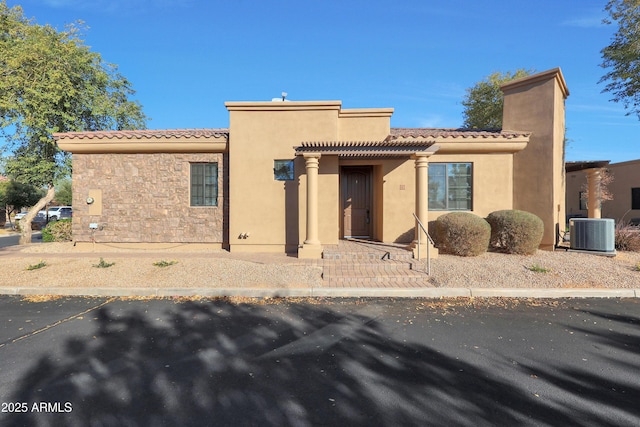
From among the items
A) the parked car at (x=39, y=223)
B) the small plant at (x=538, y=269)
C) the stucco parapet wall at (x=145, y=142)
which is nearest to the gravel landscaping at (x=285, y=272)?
the small plant at (x=538, y=269)

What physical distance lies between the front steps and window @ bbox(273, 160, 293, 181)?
2.67 metres

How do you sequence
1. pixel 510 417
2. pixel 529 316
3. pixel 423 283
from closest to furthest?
pixel 510 417, pixel 529 316, pixel 423 283

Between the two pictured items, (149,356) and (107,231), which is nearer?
(149,356)

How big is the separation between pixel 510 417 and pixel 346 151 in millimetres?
7422

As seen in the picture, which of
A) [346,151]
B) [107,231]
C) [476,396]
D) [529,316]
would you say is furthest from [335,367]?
[107,231]

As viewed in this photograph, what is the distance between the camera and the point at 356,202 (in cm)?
1140

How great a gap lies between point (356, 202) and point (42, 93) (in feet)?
42.5

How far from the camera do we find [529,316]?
513 centimetres

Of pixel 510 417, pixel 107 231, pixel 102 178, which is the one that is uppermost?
pixel 102 178

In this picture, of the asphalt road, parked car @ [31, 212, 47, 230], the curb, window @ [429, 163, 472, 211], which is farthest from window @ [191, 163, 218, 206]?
parked car @ [31, 212, 47, 230]

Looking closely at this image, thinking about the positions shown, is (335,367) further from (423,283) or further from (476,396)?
(423,283)

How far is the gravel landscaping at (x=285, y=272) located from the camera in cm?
671

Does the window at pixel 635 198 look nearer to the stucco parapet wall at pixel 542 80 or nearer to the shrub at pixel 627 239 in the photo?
the stucco parapet wall at pixel 542 80

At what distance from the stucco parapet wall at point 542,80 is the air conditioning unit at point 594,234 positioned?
476cm
